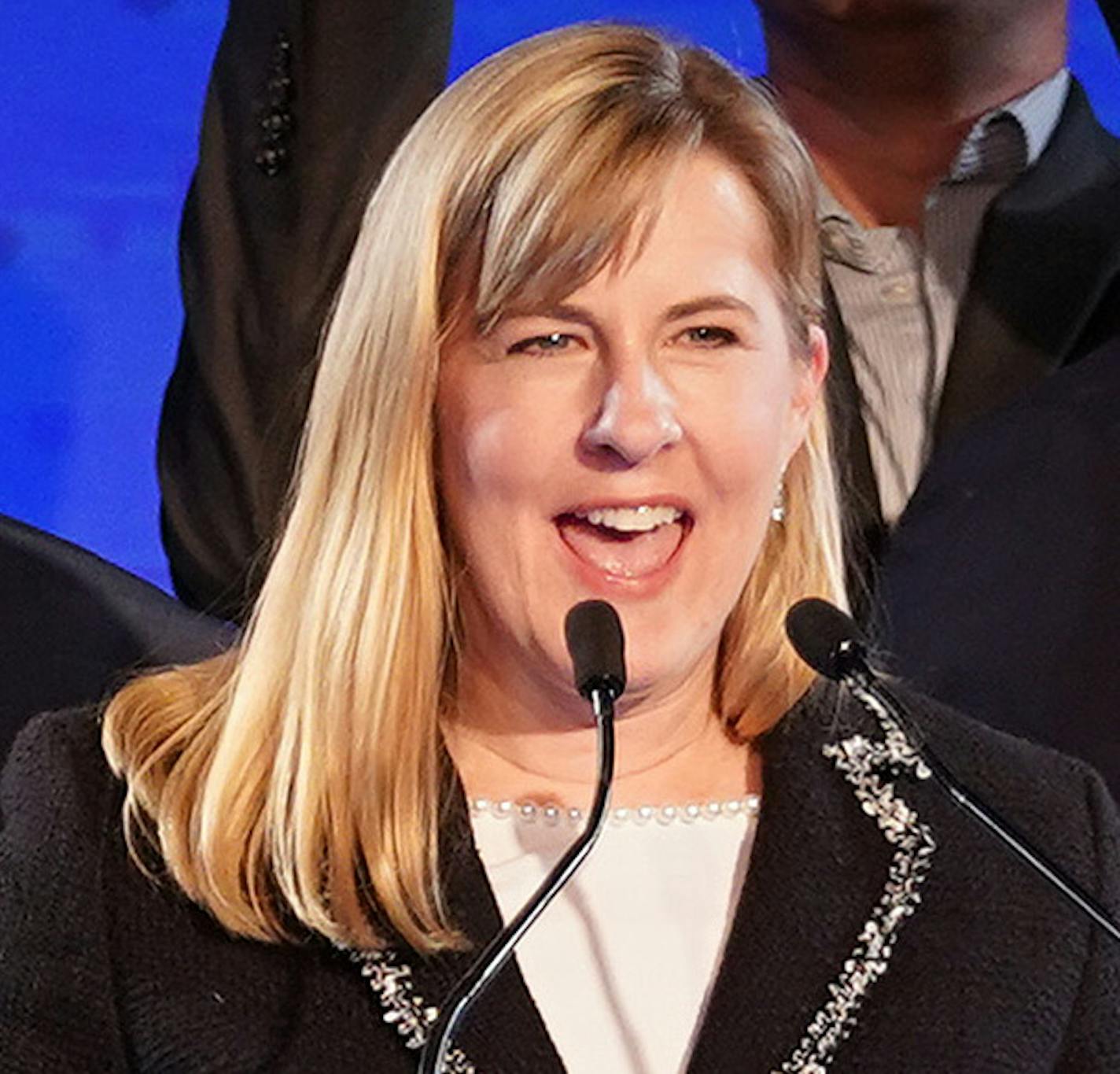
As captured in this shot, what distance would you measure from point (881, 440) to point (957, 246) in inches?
6.8

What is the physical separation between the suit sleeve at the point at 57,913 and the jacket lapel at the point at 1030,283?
31.8 inches

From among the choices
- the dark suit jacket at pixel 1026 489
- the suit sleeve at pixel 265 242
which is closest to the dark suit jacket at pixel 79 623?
the suit sleeve at pixel 265 242

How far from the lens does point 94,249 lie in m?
2.02

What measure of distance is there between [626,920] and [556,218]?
42 cm

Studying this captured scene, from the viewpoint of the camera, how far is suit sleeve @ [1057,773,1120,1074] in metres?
1.59

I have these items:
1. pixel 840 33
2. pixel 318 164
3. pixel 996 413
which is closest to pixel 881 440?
pixel 996 413

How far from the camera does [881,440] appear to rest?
209 centimetres

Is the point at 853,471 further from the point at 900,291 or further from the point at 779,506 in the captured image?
the point at 779,506

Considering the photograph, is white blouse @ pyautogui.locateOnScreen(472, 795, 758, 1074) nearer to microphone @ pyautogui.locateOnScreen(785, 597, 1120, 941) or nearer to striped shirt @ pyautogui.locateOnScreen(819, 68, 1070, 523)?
microphone @ pyautogui.locateOnScreen(785, 597, 1120, 941)

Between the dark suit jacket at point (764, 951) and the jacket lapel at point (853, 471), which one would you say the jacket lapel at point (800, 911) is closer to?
the dark suit jacket at point (764, 951)

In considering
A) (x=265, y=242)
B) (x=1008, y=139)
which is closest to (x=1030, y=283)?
(x=1008, y=139)

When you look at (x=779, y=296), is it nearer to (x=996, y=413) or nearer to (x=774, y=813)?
(x=774, y=813)

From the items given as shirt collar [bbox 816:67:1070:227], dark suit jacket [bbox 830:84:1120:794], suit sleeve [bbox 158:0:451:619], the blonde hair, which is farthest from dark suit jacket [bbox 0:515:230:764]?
shirt collar [bbox 816:67:1070:227]

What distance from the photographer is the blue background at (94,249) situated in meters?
2.00
